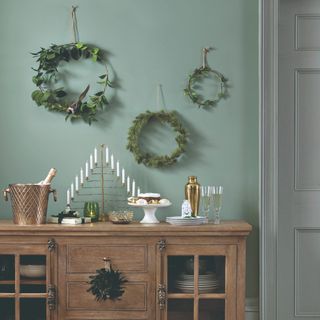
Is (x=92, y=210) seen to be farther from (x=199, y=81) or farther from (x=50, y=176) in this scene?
(x=199, y=81)

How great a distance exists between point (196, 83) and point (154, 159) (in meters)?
0.53

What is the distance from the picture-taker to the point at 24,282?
12.6 feet

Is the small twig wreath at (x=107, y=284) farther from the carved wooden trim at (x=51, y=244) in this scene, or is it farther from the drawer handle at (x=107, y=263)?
the carved wooden trim at (x=51, y=244)

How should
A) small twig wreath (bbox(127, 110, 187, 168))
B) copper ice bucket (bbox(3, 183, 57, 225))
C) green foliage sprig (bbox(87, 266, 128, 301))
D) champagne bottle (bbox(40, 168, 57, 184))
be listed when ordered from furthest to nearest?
1. small twig wreath (bbox(127, 110, 187, 168))
2. champagne bottle (bbox(40, 168, 57, 184))
3. copper ice bucket (bbox(3, 183, 57, 225))
4. green foliage sprig (bbox(87, 266, 128, 301))

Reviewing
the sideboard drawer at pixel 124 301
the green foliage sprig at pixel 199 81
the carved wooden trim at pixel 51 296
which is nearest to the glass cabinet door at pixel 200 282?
the sideboard drawer at pixel 124 301

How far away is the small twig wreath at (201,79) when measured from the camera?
418 cm

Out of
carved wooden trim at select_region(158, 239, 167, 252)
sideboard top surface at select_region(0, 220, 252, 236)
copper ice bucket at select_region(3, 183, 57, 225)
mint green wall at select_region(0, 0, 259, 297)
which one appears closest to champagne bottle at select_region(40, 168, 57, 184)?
copper ice bucket at select_region(3, 183, 57, 225)

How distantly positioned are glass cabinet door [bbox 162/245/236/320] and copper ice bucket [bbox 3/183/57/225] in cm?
76

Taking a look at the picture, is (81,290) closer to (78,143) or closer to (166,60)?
(78,143)

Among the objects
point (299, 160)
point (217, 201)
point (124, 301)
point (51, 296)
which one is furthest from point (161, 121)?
point (51, 296)

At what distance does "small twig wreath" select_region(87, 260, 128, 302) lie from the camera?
378 cm

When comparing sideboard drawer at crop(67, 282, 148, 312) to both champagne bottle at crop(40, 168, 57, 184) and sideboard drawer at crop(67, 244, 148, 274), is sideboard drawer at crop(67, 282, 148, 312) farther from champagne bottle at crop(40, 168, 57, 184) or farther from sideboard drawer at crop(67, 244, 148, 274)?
champagne bottle at crop(40, 168, 57, 184)

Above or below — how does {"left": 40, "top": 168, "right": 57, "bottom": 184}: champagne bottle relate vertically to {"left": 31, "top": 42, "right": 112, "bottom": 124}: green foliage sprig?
below

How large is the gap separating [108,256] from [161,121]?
0.90 meters
